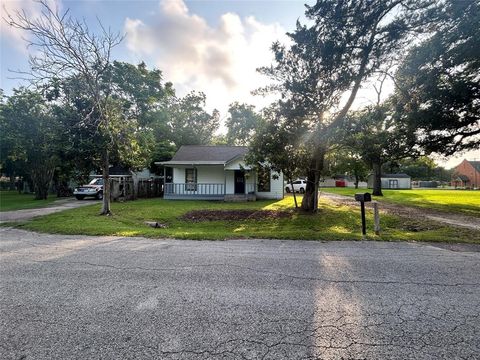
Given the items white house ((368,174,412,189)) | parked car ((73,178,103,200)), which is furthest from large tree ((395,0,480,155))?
white house ((368,174,412,189))

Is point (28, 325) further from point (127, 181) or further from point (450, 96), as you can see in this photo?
point (127, 181)

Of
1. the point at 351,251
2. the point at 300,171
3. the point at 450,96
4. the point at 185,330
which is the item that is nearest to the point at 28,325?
the point at 185,330

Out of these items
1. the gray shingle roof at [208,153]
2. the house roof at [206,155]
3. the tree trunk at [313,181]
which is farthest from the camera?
the gray shingle roof at [208,153]

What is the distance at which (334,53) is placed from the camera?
11734 millimetres

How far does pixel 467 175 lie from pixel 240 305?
293 ft

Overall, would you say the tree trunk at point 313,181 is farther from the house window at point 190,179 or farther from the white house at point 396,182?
the white house at point 396,182

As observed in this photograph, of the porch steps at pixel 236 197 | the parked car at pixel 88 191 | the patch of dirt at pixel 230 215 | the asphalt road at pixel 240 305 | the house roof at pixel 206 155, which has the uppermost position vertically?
A: the house roof at pixel 206 155

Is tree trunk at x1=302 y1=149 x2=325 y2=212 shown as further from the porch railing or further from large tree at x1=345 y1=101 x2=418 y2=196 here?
the porch railing

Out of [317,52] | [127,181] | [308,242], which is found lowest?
[308,242]

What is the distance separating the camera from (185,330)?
9.22 ft

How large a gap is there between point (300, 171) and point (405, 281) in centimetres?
1147

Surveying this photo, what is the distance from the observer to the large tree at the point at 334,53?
11352 millimetres

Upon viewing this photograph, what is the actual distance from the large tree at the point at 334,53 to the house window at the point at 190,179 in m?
11.1

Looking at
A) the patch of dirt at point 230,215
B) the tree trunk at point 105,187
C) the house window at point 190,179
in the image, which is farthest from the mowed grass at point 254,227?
the house window at point 190,179
